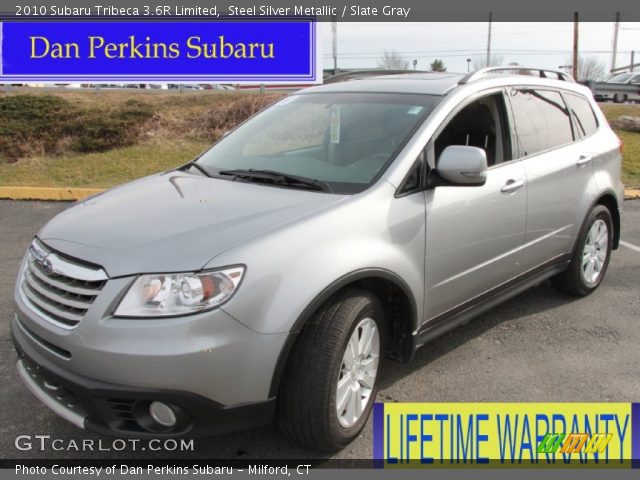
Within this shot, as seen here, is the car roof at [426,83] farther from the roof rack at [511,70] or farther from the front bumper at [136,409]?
the front bumper at [136,409]

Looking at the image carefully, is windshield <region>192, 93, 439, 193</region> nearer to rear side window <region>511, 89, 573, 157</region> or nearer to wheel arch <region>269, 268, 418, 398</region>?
wheel arch <region>269, 268, 418, 398</region>

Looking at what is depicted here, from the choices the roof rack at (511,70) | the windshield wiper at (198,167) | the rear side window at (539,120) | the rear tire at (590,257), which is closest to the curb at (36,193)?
the windshield wiper at (198,167)

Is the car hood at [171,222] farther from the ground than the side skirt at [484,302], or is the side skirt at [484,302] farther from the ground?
the car hood at [171,222]

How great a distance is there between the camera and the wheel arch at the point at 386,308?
2.45m

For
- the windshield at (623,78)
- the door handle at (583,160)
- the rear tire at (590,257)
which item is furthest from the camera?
the windshield at (623,78)

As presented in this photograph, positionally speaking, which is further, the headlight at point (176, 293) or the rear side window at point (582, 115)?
the rear side window at point (582, 115)

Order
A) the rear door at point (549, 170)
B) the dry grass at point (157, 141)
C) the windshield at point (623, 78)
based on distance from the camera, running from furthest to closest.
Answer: the windshield at point (623, 78), the dry grass at point (157, 141), the rear door at point (549, 170)

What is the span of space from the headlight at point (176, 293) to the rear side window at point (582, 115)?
3.43m

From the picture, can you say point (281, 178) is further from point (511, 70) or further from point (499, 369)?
point (511, 70)

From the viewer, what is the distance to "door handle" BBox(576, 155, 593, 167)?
4.35m

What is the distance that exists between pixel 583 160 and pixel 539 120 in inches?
22.6

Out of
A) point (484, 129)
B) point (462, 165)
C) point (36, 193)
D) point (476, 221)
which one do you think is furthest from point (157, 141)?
point (462, 165)

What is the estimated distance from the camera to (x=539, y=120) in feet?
13.5

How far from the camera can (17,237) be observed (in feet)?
21.5
